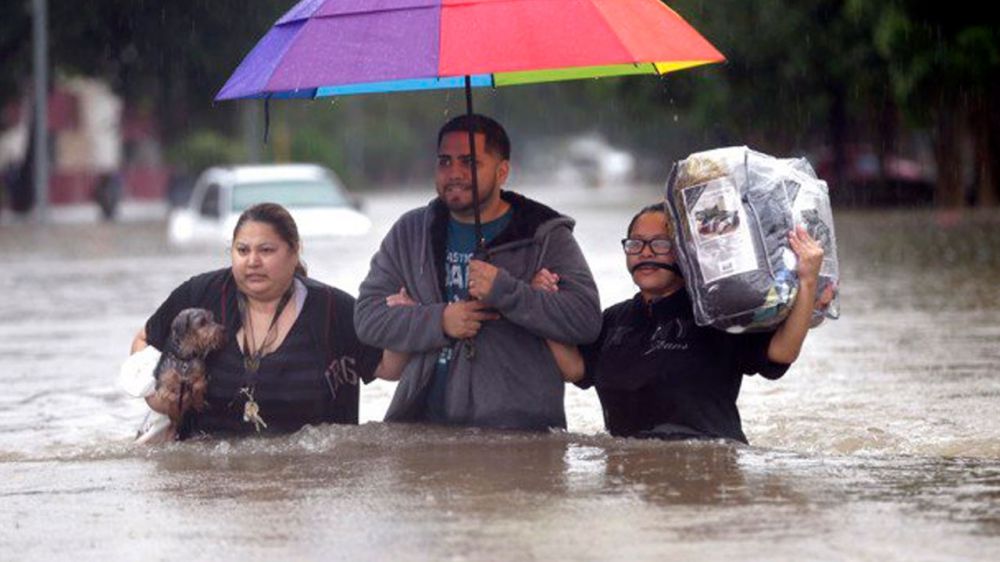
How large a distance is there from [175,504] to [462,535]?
1.28 metres

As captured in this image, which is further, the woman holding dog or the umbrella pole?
the woman holding dog

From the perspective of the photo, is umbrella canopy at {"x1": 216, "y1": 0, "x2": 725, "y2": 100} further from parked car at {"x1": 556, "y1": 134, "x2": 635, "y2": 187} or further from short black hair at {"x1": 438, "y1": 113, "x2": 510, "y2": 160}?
parked car at {"x1": 556, "y1": 134, "x2": 635, "y2": 187}

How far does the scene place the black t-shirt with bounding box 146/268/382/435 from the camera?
27.6 ft

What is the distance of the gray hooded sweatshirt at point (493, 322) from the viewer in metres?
8.00

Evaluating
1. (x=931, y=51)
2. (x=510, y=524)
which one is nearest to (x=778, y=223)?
(x=510, y=524)

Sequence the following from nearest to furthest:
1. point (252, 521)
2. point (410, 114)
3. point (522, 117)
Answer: point (252, 521)
point (410, 114)
point (522, 117)

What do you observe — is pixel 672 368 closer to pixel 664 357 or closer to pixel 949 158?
pixel 664 357

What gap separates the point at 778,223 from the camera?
759 centimetres

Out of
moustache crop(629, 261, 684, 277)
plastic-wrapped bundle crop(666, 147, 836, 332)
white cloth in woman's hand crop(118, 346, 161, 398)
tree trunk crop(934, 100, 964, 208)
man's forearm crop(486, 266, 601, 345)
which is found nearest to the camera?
plastic-wrapped bundle crop(666, 147, 836, 332)

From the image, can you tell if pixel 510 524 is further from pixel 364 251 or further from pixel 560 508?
pixel 364 251

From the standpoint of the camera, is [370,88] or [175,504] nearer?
[175,504]

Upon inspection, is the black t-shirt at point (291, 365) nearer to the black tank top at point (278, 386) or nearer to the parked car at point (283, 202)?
the black tank top at point (278, 386)

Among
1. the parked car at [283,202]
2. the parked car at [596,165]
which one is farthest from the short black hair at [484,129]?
the parked car at [596,165]

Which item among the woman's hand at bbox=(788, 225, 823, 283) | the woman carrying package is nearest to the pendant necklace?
the woman carrying package
